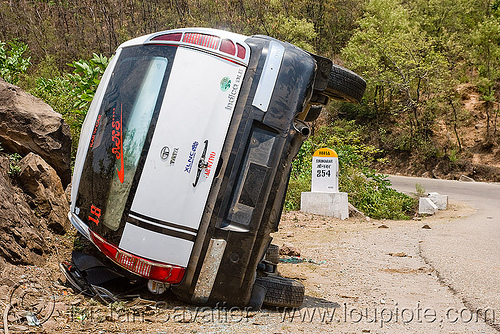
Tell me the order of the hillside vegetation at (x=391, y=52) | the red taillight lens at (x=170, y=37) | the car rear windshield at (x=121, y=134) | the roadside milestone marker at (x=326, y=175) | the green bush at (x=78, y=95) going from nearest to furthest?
the car rear windshield at (x=121, y=134) < the red taillight lens at (x=170, y=37) < the green bush at (x=78, y=95) < the roadside milestone marker at (x=326, y=175) < the hillside vegetation at (x=391, y=52)

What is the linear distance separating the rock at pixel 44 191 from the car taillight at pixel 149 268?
184 cm

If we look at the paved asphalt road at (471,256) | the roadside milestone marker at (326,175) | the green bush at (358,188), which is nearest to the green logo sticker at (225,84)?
the paved asphalt road at (471,256)

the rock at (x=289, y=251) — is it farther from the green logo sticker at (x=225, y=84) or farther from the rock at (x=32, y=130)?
the green logo sticker at (x=225, y=84)

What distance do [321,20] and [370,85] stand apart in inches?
327

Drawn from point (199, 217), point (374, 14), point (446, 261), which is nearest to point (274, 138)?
point (199, 217)

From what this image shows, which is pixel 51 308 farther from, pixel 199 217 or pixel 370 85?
pixel 370 85

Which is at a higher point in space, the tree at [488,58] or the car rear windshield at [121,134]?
the tree at [488,58]

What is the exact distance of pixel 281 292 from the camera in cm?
378

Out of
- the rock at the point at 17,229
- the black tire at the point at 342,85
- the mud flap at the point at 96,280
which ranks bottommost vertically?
the mud flap at the point at 96,280

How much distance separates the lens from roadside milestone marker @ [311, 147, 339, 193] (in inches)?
402

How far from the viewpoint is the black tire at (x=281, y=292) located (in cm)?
375

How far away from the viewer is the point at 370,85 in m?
28.7

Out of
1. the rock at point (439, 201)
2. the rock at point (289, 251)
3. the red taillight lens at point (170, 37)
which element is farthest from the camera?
the rock at point (439, 201)

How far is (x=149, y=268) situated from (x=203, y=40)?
1.70 m
